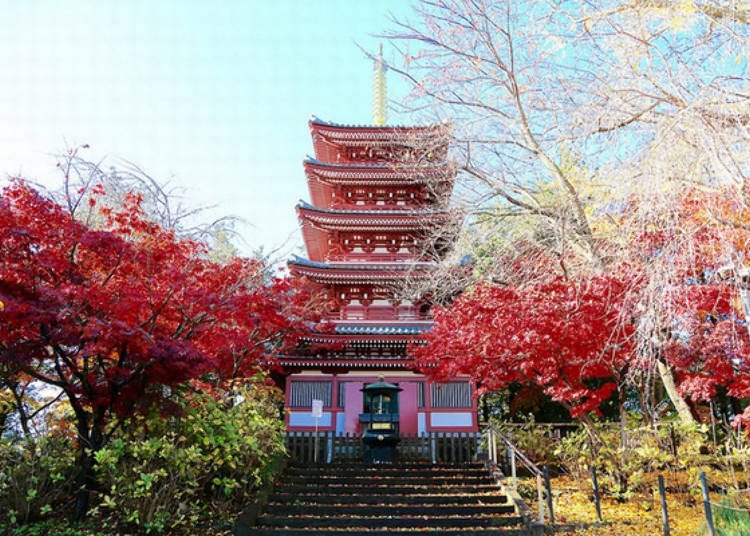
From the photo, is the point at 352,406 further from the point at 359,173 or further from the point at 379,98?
the point at 379,98

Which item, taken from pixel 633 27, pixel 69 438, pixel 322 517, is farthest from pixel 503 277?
pixel 69 438

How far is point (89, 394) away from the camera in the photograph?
7441mm

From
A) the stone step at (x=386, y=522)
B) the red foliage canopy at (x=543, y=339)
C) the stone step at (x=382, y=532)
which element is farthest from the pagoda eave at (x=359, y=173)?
the stone step at (x=382, y=532)

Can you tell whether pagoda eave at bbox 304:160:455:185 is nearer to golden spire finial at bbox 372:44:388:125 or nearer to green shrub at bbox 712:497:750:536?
golden spire finial at bbox 372:44:388:125

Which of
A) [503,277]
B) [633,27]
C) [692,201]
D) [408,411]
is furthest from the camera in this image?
[408,411]

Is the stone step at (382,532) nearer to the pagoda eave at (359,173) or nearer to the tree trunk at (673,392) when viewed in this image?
the tree trunk at (673,392)

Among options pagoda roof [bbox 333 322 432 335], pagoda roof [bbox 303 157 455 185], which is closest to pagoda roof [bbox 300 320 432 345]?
pagoda roof [bbox 333 322 432 335]

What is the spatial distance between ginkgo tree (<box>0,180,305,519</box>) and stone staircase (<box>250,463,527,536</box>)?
262 cm

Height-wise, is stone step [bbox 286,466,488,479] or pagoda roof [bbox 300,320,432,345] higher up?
pagoda roof [bbox 300,320,432,345]

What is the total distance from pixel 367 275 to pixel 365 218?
1.92m

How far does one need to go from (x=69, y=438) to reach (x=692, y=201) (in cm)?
869

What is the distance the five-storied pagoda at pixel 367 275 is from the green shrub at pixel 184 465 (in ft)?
15.7

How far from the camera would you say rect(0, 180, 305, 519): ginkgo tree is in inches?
275

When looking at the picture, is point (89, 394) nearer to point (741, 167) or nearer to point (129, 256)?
point (129, 256)
